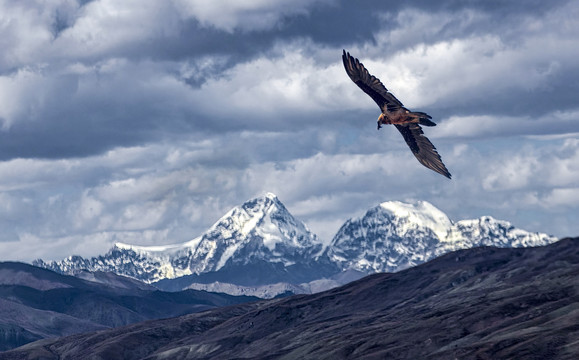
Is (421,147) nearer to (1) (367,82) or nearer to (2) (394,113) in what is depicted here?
(2) (394,113)

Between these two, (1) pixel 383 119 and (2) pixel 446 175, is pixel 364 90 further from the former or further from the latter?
(2) pixel 446 175

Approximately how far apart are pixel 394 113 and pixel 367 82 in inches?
96.7

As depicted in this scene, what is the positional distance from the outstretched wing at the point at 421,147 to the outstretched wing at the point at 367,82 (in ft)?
6.93

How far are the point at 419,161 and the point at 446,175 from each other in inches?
165

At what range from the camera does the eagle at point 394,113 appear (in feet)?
178

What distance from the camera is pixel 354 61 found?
2168 inches

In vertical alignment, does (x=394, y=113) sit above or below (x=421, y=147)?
above

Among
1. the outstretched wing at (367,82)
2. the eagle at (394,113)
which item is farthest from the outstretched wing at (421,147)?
the outstretched wing at (367,82)

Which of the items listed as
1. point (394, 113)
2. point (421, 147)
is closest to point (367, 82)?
point (394, 113)

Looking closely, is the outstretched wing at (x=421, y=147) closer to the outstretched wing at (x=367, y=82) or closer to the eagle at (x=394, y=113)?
the eagle at (x=394, y=113)

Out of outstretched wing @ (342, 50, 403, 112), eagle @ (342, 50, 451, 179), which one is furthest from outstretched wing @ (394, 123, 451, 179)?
outstretched wing @ (342, 50, 403, 112)

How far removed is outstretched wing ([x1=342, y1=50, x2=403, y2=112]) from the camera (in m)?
54.7

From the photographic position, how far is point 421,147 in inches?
2234

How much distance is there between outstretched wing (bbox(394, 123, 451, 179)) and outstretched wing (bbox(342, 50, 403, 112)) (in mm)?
2113
